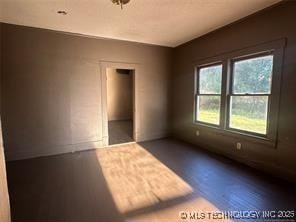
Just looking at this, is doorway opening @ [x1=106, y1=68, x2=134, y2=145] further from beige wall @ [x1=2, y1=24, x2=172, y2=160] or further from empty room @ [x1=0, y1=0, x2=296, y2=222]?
beige wall @ [x1=2, y1=24, x2=172, y2=160]

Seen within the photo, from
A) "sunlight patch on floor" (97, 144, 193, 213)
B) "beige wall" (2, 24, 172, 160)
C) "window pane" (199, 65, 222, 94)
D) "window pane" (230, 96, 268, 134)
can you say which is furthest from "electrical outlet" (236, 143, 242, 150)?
"beige wall" (2, 24, 172, 160)

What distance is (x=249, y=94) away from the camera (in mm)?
3166

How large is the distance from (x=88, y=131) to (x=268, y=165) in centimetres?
379

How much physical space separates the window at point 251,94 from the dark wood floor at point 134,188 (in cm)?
83

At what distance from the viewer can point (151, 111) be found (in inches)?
196

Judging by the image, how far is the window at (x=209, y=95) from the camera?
3.84 meters

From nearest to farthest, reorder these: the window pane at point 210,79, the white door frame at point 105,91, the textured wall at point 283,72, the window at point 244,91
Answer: the textured wall at point 283,72, the window at point 244,91, the window pane at point 210,79, the white door frame at point 105,91

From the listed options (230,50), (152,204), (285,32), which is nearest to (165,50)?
(230,50)

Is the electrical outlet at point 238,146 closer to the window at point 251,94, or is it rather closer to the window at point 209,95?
the window at point 251,94

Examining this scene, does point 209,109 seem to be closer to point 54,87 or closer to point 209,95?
point 209,95

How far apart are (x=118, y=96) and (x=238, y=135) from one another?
6.29 metres

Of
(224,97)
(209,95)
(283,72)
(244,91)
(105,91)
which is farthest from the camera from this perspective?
(105,91)

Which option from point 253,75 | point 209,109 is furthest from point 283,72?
point 209,109

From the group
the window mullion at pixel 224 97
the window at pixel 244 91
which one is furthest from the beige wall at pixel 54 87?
the window mullion at pixel 224 97
